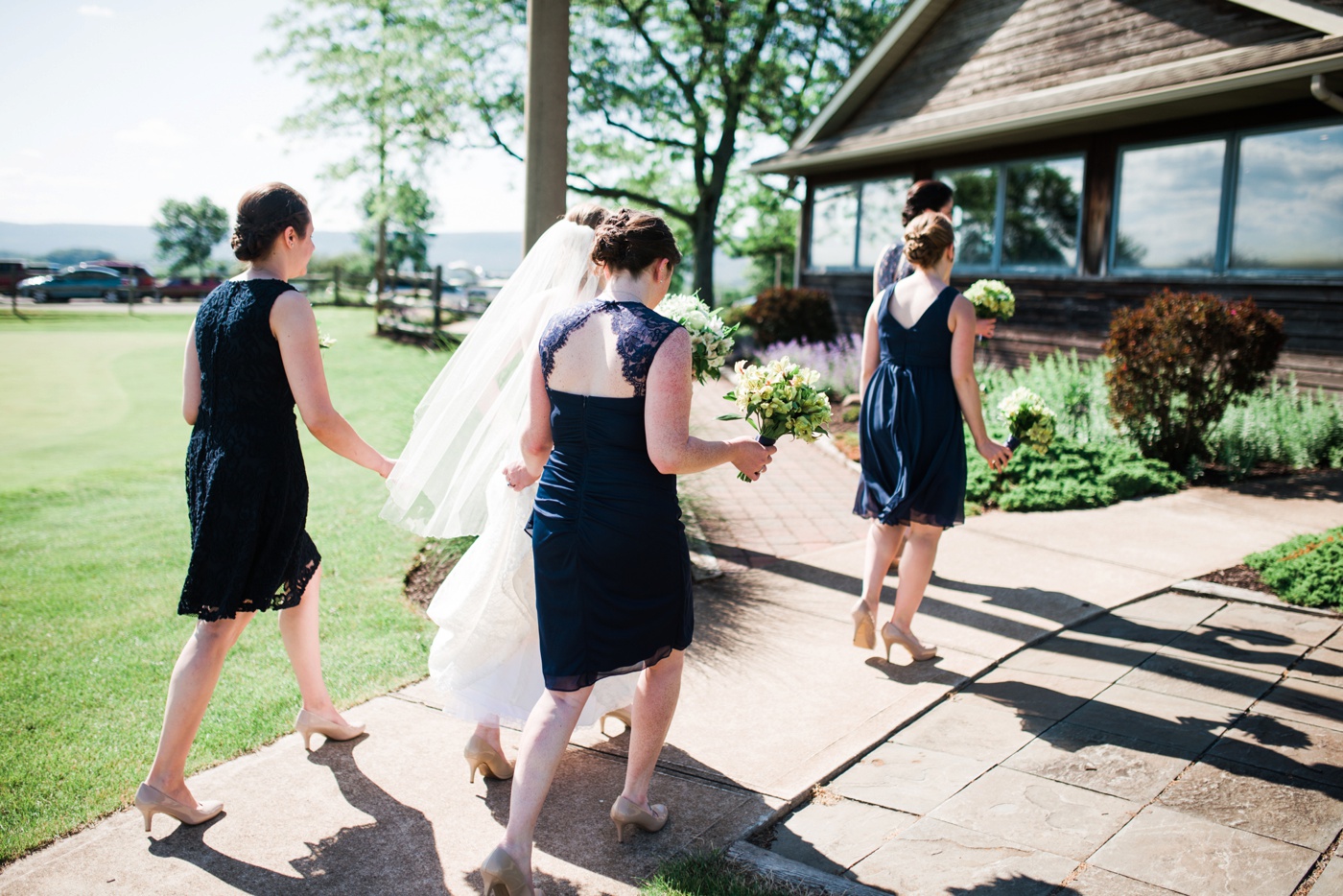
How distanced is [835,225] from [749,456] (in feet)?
48.0

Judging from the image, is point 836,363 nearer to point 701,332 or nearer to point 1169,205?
point 1169,205

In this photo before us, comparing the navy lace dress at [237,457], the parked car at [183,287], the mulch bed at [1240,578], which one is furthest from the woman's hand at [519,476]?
the parked car at [183,287]

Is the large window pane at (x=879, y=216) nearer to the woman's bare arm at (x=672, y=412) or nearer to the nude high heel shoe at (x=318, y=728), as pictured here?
the nude high heel shoe at (x=318, y=728)

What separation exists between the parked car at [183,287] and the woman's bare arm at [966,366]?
43.6 meters

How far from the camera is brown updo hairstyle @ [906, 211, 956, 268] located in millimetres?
4133

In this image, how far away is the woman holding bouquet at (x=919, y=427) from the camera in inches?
164

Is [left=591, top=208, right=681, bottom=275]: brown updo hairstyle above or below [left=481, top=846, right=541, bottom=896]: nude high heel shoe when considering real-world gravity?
above

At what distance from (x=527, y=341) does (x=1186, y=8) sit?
11446 mm

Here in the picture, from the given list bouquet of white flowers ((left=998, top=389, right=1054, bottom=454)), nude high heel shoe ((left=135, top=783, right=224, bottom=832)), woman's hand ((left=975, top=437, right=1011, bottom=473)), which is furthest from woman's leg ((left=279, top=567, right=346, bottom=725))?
bouquet of white flowers ((left=998, top=389, right=1054, bottom=454))

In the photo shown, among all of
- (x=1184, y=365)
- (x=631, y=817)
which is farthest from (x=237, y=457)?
(x=1184, y=365)

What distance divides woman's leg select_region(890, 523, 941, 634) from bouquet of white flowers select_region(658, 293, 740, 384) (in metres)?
1.57

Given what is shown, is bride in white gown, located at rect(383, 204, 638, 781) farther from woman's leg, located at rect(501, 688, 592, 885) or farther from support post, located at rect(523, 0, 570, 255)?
support post, located at rect(523, 0, 570, 255)

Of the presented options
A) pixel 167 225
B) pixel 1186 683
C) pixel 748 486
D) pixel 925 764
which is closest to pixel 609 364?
pixel 925 764

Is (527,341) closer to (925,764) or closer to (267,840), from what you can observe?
(267,840)
